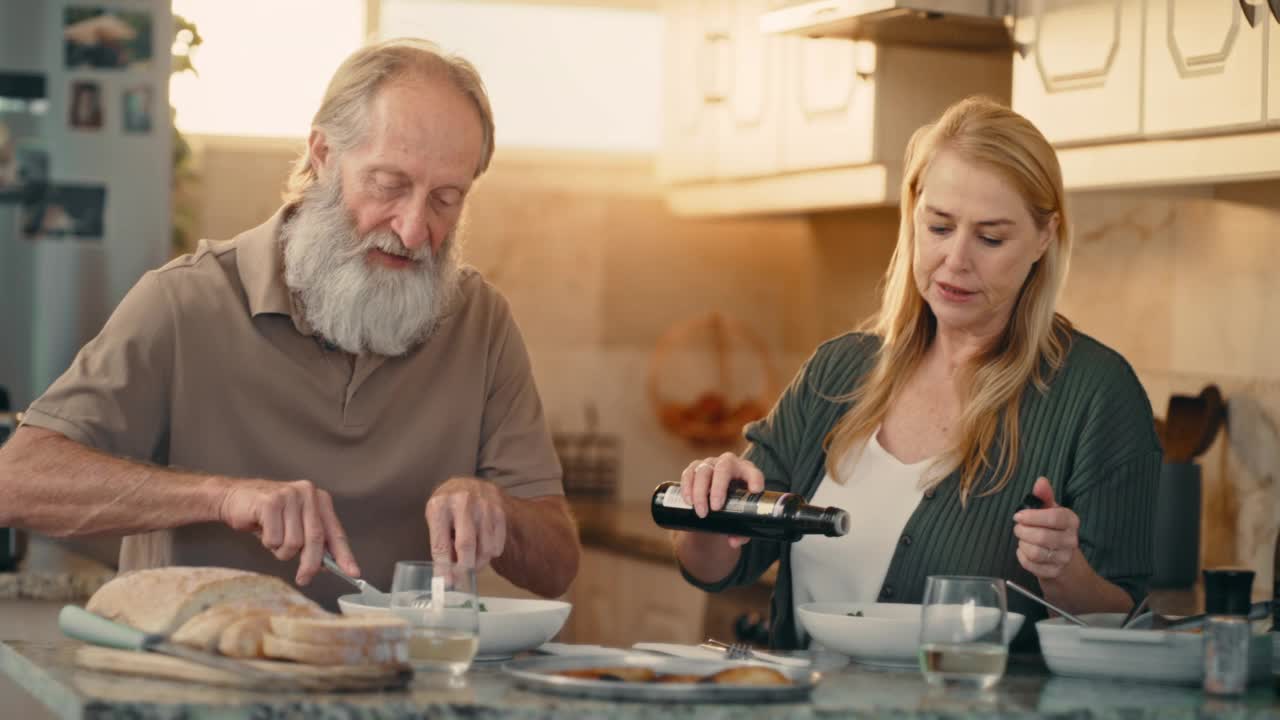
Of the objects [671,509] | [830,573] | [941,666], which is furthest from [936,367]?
[941,666]

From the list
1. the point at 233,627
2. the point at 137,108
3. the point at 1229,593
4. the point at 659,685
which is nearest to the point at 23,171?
the point at 137,108

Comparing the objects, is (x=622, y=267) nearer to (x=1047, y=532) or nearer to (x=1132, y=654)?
(x=1047, y=532)

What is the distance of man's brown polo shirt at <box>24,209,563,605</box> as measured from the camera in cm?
200

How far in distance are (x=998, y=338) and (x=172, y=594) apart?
3.68ft

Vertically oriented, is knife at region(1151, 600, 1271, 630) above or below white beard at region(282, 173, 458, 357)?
below

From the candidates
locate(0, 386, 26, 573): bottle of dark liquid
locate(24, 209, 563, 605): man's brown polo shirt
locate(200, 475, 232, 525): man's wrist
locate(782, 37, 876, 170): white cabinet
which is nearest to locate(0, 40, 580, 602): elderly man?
locate(24, 209, 563, 605): man's brown polo shirt

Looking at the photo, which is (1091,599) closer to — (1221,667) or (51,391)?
(1221,667)

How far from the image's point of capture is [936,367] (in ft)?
7.28

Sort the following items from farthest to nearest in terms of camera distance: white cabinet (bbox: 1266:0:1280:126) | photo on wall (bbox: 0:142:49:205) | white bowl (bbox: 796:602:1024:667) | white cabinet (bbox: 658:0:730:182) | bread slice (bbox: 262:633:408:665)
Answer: white cabinet (bbox: 658:0:730:182), photo on wall (bbox: 0:142:49:205), white cabinet (bbox: 1266:0:1280:126), white bowl (bbox: 796:602:1024:667), bread slice (bbox: 262:633:408:665)

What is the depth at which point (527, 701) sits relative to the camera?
4.40 ft

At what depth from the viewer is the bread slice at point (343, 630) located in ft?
4.54

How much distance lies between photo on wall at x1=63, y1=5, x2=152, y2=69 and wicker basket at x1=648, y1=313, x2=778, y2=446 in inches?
70.3

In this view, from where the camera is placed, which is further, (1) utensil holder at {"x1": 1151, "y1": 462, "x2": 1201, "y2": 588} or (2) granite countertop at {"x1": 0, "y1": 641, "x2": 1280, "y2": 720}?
(1) utensil holder at {"x1": 1151, "y1": 462, "x2": 1201, "y2": 588}

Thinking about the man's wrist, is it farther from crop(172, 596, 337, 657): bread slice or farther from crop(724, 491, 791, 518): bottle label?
crop(724, 491, 791, 518): bottle label
